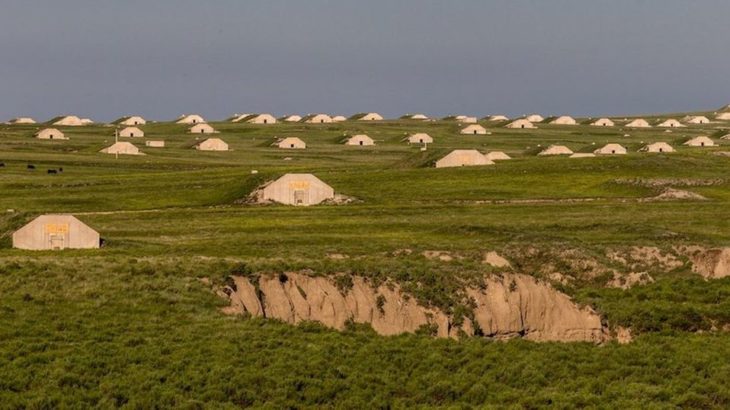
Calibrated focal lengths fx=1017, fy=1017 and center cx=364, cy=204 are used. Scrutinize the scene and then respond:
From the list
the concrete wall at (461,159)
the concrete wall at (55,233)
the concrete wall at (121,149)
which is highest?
the concrete wall at (121,149)

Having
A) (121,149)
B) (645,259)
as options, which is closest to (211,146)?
(121,149)

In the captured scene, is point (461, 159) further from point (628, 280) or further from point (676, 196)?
point (628, 280)

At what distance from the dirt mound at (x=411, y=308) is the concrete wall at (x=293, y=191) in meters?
47.4

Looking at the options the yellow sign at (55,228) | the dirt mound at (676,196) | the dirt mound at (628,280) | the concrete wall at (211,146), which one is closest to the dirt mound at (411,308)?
the dirt mound at (628,280)

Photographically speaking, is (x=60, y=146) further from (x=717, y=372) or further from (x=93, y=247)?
(x=717, y=372)

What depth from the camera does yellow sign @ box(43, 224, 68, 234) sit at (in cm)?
5719

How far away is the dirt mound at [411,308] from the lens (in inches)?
1623

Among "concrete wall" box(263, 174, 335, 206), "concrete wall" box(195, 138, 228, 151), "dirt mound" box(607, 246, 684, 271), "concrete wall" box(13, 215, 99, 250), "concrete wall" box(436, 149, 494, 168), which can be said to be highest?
"concrete wall" box(195, 138, 228, 151)

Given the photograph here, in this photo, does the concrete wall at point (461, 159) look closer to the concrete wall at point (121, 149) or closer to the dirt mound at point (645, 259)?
the concrete wall at point (121, 149)

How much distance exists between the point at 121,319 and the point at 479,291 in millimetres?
16407

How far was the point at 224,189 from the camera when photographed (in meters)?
100

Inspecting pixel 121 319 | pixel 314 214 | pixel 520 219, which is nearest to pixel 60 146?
pixel 314 214

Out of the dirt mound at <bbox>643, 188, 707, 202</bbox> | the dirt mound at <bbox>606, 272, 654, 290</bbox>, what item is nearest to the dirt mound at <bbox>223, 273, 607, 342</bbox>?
the dirt mound at <bbox>606, 272, 654, 290</bbox>

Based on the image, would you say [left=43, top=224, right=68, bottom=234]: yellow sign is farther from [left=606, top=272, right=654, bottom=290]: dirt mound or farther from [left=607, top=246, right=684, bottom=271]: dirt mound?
[left=607, top=246, right=684, bottom=271]: dirt mound
